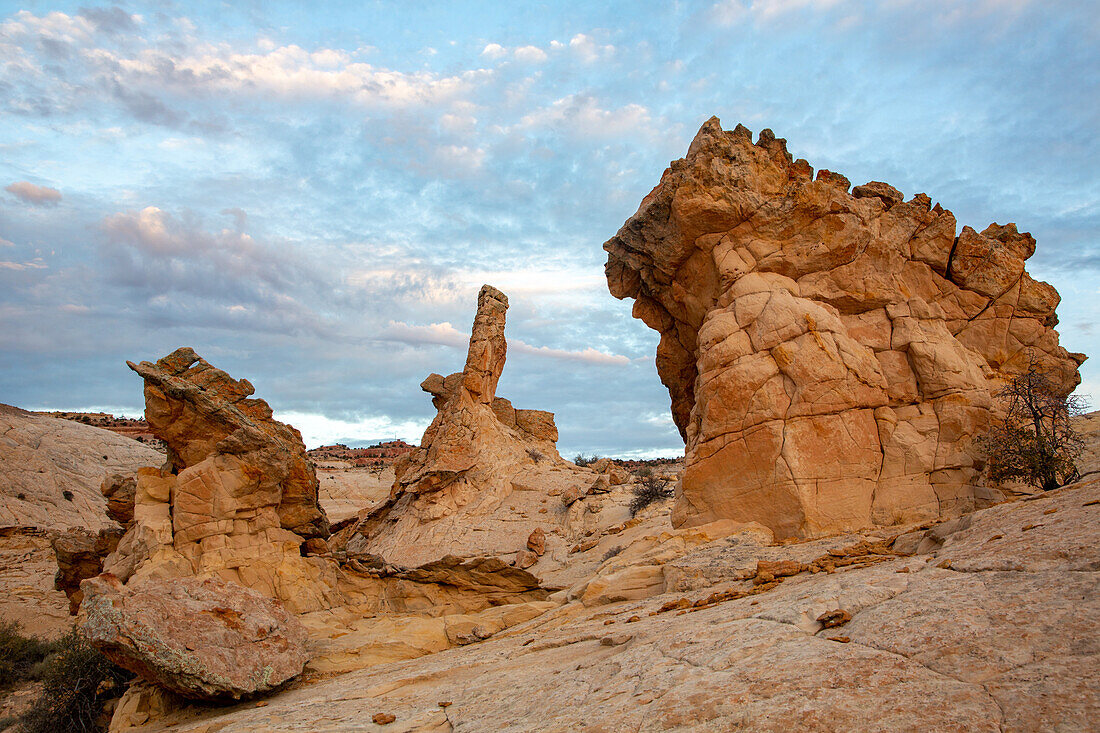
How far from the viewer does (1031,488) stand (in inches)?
419

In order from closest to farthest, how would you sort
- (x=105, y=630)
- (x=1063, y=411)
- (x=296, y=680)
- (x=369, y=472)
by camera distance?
(x=105, y=630) < (x=296, y=680) < (x=1063, y=411) < (x=369, y=472)

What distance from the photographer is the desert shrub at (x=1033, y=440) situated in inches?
412

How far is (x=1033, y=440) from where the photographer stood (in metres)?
10.7

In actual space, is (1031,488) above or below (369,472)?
below

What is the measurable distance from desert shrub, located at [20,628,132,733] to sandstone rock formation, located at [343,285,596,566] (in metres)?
10.8

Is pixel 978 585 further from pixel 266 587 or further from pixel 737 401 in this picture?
pixel 266 587

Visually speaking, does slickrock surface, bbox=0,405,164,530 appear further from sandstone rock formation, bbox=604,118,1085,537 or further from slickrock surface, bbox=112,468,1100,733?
sandstone rock formation, bbox=604,118,1085,537

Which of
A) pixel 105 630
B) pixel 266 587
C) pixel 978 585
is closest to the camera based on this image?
pixel 978 585

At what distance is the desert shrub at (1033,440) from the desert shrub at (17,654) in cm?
2042

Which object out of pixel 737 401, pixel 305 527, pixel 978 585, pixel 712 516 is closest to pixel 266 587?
pixel 305 527

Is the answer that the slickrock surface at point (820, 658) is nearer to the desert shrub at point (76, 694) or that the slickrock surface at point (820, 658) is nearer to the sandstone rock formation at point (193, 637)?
the sandstone rock formation at point (193, 637)

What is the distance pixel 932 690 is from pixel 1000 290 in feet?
42.2

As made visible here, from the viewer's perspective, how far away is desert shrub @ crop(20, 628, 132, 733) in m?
9.97

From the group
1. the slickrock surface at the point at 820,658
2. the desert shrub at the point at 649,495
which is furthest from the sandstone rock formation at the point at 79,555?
the desert shrub at the point at 649,495
